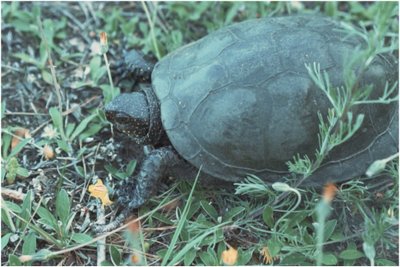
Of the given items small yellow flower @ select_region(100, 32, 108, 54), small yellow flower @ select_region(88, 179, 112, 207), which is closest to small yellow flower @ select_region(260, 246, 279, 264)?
small yellow flower @ select_region(88, 179, 112, 207)

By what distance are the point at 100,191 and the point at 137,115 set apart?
320mm

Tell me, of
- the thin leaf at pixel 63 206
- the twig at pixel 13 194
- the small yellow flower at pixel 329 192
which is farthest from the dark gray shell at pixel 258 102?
the twig at pixel 13 194

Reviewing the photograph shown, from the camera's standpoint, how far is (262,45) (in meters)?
2.17

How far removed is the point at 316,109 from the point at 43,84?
129cm

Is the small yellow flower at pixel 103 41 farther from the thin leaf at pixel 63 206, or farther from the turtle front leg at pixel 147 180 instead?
the thin leaf at pixel 63 206

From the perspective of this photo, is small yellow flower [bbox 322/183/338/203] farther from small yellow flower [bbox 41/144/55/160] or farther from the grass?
small yellow flower [bbox 41/144/55/160]

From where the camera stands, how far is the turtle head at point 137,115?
7.43 feet

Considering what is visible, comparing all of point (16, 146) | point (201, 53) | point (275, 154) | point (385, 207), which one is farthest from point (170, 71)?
point (385, 207)

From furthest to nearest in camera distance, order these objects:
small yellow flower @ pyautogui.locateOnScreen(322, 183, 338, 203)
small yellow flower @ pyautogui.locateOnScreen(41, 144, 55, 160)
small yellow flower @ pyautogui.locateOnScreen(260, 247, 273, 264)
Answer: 1. small yellow flower @ pyautogui.locateOnScreen(41, 144, 55, 160)
2. small yellow flower @ pyautogui.locateOnScreen(260, 247, 273, 264)
3. small yellow flower @ pyautogui.locateOnScreen(322, 183, 338, 203)

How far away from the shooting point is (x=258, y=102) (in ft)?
6.88

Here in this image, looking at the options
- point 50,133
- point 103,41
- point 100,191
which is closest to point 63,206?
point 100,191

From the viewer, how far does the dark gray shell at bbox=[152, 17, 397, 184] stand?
6.90 feet

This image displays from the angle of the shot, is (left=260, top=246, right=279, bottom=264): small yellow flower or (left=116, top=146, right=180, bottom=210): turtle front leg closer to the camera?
(left=260, top=246, right=279, bottom=264): small yellow flower

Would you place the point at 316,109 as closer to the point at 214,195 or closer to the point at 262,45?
the point at 262,45
